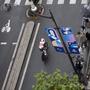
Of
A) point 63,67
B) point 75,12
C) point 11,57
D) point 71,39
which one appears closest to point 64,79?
point 71,39

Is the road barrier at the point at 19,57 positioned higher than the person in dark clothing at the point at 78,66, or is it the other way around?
the person in dark clothing at the point at 78,66

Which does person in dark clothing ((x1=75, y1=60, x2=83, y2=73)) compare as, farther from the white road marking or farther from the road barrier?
the white road marking

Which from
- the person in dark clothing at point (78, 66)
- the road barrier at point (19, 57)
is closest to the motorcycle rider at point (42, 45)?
the road barrier at point (19, 57)

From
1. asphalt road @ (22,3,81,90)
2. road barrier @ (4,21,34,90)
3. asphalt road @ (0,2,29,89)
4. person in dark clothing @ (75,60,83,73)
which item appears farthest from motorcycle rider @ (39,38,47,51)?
person in dark clothing @ (75,60,83,73)

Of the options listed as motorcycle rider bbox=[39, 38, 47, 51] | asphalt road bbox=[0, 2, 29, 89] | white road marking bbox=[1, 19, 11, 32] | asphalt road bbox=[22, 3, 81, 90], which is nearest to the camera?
asphalt road bbox=[22, 3, 81, 90]

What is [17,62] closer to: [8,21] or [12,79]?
[12,79]

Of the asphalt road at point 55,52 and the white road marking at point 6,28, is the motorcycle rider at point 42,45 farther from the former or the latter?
the white road marking at point 6,28
